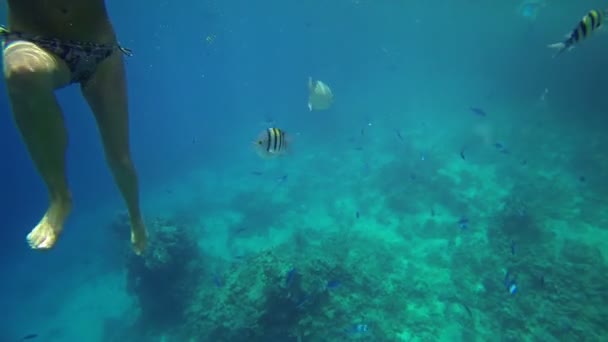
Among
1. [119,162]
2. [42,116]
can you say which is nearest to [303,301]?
[119,162]

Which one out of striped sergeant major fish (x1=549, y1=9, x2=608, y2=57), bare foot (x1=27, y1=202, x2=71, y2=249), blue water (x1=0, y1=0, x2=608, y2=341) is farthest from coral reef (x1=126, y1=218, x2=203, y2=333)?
striped sergeant major fish (x1=549, y1=9, x2=608, y2=57)

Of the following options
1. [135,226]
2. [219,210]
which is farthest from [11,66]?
[219,210]

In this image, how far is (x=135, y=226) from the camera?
425 cm

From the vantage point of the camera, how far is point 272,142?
5.79 meters

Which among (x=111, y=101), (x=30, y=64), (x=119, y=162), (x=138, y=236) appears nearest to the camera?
(x=30, y=64)

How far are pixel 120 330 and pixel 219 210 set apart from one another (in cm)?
1003

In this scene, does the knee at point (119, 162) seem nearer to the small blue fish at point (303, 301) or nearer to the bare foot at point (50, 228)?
the bare foot at point (50, 228)

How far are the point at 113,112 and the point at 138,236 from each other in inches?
63.9

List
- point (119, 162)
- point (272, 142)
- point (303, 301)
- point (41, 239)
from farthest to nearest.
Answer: point (303, 301), point (272, 142), point (119, 162), point (41, 239)

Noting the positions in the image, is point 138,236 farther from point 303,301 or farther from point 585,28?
point 585,28

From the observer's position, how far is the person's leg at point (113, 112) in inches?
133

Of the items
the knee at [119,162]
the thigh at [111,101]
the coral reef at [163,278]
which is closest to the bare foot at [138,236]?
the knee at [119,162]

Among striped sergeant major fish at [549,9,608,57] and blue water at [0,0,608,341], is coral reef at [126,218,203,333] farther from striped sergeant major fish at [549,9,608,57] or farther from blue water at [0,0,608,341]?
striped sergeant major fish at [549,9,608,57]

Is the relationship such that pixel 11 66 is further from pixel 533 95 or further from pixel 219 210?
pixel 533 95
